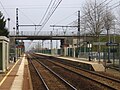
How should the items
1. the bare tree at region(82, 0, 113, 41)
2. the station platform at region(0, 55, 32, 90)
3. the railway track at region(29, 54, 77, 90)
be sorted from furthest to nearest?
the bare tree at region(82, 0, 113, 41), the railway track at region(29, 54, 77, 90), the station platform at region(0, 55, 32, 90)

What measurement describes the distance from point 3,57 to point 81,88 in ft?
36.1

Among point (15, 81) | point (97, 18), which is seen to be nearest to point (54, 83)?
point (15, 81)

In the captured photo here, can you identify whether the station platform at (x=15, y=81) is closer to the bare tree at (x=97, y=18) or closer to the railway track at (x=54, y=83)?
the railway track at (x=54, y=83)

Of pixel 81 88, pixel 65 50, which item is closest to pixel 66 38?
pixel 65 50

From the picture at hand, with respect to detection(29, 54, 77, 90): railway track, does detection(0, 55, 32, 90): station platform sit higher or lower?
higher

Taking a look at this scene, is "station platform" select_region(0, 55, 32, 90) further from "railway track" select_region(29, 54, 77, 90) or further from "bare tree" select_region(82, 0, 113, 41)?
"bare tree" select_region(82, 0, 113, 41)

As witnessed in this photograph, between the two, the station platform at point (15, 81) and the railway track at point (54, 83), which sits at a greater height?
the station platform at point (15, 81)

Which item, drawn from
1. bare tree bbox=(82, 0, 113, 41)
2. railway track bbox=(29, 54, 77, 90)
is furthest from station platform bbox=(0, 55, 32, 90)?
bare tree bbox=(82, 0, 113, 41)

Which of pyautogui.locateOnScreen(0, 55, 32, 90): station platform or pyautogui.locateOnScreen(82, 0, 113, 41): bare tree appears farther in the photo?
pyautogui.locateOnScreen(82, 0, 113, 41): bare tree

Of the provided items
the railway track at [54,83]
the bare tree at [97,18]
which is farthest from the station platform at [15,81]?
the bare tree at [97,18]

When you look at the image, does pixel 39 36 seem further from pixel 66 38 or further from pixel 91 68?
pixel 91 68

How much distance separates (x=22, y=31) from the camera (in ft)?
323

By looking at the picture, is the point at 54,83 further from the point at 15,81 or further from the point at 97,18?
the point at 97,18

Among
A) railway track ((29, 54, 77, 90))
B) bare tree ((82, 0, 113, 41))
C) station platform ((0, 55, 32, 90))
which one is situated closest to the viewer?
station platform ((0, 55, 32, 90))
